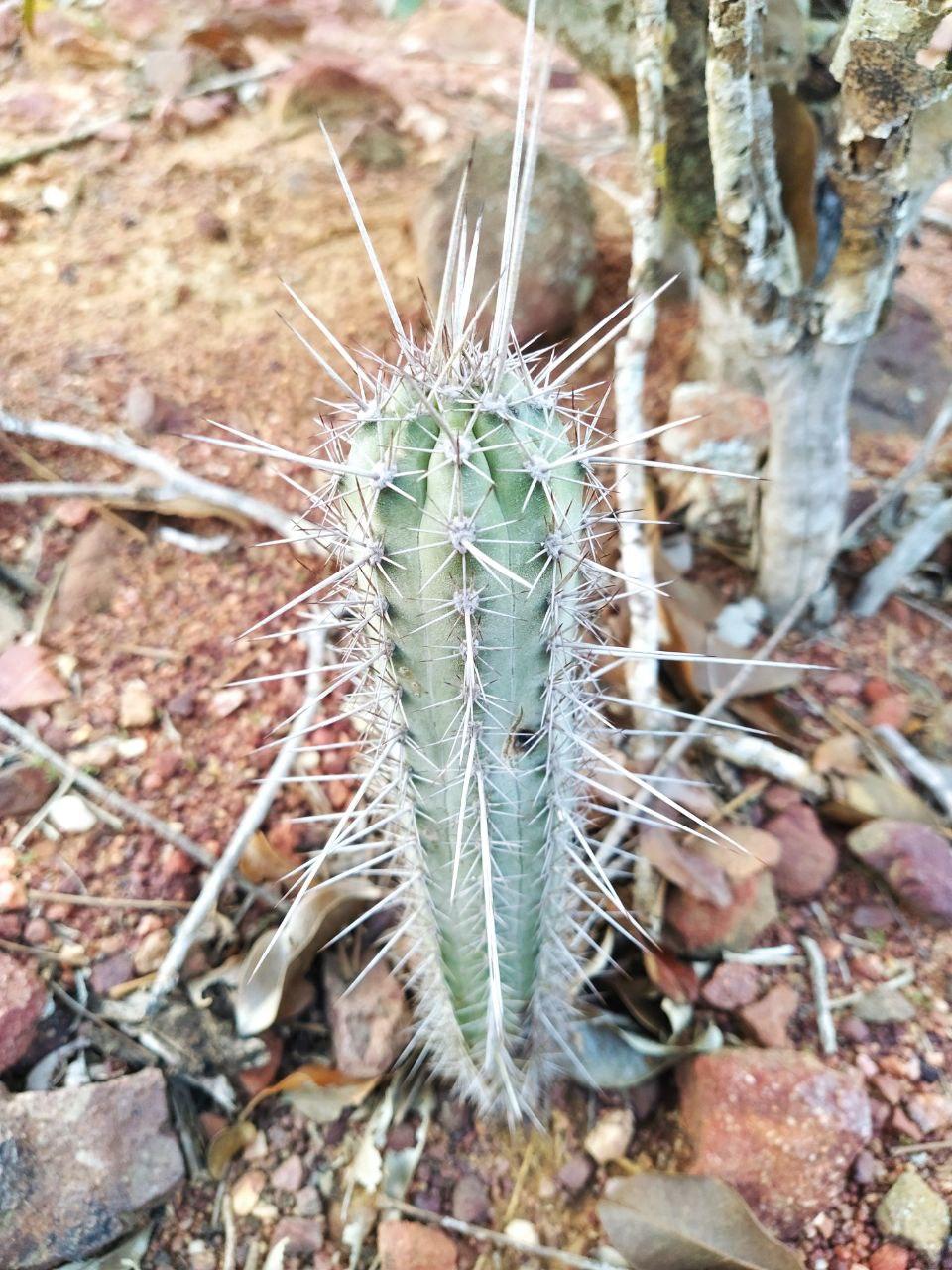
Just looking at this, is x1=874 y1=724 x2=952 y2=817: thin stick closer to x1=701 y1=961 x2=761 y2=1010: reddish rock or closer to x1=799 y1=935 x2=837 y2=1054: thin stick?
x1=799 y1=935 x2=837 y2=1054: thin stick

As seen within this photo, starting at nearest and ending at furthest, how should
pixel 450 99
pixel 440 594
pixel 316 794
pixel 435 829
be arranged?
pixel 440 594 → pixel 435 829 → pixel 316 794 → pixel 450 99

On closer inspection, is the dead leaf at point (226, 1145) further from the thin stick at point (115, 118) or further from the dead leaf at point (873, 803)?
the thin stick at point (115, 118)

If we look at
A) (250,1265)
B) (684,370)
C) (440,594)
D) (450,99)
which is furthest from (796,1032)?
(450,99)

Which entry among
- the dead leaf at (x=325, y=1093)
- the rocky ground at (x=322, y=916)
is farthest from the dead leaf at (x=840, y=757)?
the dead leaf at (x=325, y=1093)

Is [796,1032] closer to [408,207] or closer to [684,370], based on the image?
[684,370]

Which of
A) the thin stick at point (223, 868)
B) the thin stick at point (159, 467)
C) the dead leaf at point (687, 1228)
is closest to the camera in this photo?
the dead leaf at point (687, 1228)
